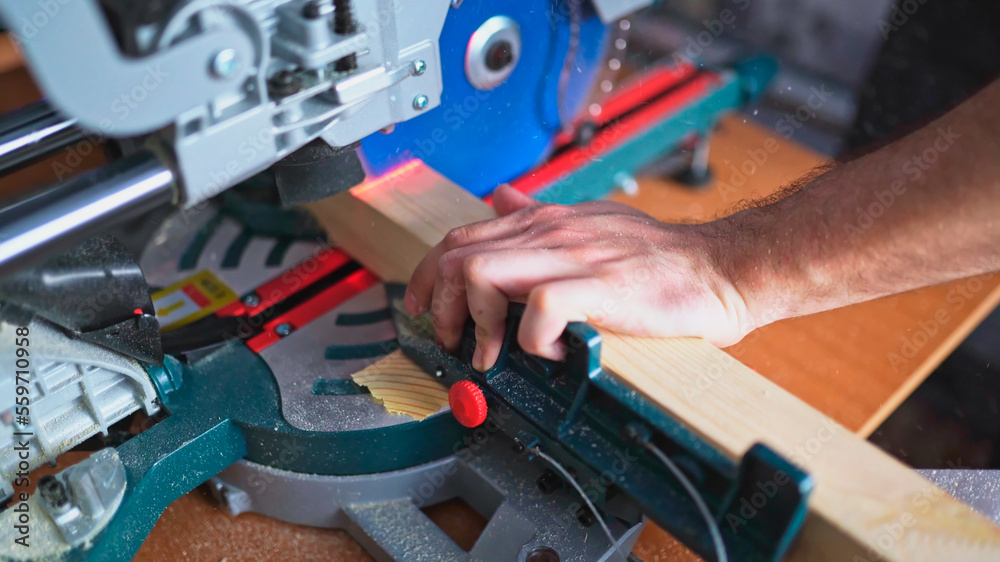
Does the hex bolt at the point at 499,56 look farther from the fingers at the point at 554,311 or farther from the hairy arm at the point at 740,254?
the fingers at the point at 554,311

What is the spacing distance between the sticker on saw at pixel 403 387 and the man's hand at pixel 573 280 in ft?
0.20

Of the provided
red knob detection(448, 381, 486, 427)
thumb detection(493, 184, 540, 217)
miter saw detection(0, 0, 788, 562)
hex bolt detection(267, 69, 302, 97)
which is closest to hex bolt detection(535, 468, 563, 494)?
miter saw detection(0, 0, 788, 562)

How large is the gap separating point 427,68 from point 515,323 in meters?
0.33

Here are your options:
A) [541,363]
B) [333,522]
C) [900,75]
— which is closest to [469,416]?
[541,363]

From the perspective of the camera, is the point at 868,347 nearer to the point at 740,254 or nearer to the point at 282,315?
the point at 740,254

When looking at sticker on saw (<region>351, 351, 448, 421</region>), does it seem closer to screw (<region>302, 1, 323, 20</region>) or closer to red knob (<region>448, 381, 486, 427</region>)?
red knob (<region>448, 381, 486, 427</region>)

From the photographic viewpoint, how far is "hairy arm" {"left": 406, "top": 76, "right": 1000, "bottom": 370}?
0.82 m

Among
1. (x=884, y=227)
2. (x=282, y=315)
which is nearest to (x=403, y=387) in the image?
(x=282, y=315)

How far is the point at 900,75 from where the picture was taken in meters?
1.87

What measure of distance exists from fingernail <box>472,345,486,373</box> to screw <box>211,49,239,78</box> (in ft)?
1.31

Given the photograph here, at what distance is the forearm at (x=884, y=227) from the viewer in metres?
0.82

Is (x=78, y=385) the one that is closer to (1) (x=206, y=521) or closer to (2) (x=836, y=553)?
(1) (x=206, y=521)

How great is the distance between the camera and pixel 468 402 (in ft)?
2.84

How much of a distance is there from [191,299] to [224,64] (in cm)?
54
